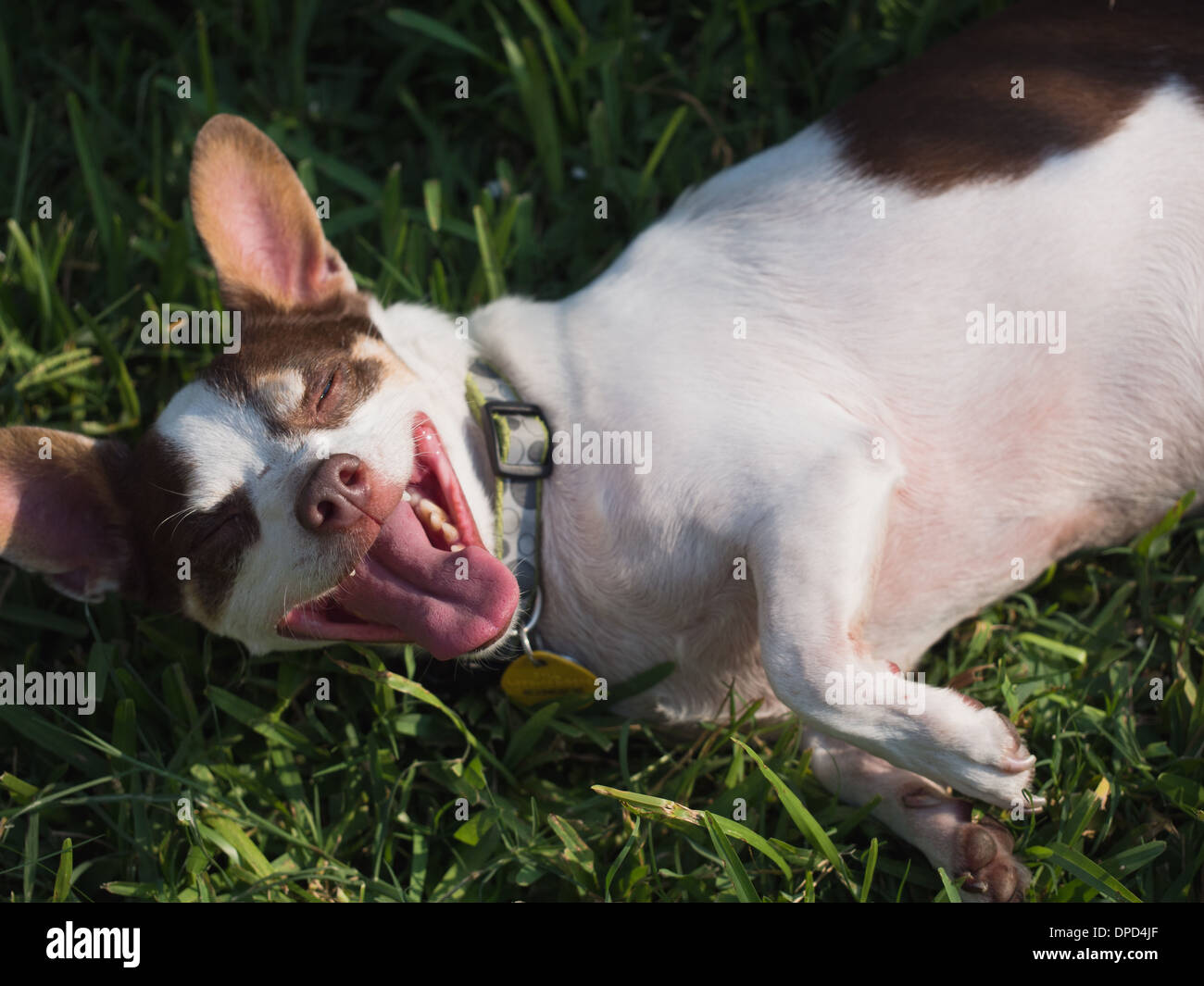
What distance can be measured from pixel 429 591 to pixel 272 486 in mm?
476

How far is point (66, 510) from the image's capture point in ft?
10.3

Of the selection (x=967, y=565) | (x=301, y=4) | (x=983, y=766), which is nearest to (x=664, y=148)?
(x=301, y=4)

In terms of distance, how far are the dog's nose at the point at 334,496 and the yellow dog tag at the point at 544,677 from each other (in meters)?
0.65

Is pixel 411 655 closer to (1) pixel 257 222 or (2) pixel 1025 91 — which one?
(1) pixel 257 222

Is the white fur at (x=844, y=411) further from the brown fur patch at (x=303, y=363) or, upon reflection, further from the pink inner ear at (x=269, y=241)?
the pink inner ear at (x=269, y=241)

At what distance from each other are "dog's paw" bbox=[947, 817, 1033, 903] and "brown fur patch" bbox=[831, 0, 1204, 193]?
172cm

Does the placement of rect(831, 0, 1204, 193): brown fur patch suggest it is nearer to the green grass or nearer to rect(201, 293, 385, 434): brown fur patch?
the green grass

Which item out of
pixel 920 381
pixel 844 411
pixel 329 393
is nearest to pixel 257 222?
pixel 329 393

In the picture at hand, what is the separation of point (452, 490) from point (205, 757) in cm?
116

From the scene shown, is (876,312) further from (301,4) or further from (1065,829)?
(301,4)

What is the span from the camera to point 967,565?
3.10 m

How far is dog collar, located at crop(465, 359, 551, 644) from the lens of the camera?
9.98 feet

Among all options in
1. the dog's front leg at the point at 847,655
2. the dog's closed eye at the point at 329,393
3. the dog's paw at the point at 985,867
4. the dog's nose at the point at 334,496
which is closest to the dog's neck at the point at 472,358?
the dog's closed eye at the point at 329,393

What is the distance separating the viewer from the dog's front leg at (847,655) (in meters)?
2.70
